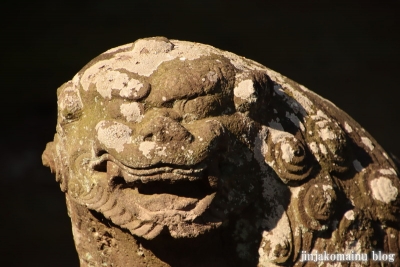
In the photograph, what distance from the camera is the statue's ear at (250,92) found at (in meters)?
1.75

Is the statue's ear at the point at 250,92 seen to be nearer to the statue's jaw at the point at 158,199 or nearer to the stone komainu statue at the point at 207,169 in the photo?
the stone komainu statue at the point at 207,169

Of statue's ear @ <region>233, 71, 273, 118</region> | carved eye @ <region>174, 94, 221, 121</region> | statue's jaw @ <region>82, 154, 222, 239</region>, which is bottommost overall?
statue's jaw @ <region>82, 154, 222, 239</region>

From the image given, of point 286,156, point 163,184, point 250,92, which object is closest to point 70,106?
point 163,184

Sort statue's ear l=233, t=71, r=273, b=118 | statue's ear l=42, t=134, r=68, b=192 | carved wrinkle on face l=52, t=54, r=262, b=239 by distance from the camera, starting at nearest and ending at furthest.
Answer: carved wrinkle on face l=52, t=54, r=262, b=239 < statue's ear l=233, t=71, r=273, b=118 < statue's ear l=42, t=134, r=68, b=192

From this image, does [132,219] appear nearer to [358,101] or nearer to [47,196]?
[47,196]

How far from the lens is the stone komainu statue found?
168 centimetres

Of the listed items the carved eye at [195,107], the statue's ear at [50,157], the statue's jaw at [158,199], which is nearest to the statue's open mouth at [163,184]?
the statue's jaw at [158,199]

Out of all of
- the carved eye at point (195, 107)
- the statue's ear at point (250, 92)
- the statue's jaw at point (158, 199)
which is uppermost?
the statue's ear at point (250, 92)

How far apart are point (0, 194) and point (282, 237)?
2.14 m

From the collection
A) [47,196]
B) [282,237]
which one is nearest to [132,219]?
[282,237]

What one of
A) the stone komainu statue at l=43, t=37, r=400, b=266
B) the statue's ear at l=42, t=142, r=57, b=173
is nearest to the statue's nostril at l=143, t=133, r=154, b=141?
the stone komainu statue at l=43, t=37, r=400, b=266

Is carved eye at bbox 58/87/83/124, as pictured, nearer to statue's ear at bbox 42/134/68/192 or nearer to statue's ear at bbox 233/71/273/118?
statue's ear at bbox 42/134/68/192

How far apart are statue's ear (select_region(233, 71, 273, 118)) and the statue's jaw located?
0.62 feet

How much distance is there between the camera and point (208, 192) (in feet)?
5.63
